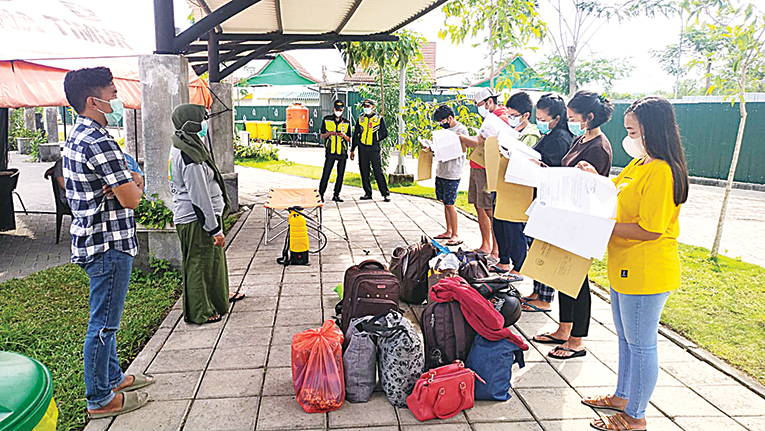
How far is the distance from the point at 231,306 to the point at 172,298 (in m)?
0.69

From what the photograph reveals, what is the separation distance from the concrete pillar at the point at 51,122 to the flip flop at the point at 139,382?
15999 millimetres

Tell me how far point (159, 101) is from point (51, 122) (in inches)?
A: 568

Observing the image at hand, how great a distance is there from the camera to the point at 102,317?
10.2ft

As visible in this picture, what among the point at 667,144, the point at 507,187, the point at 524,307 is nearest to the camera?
the point at 667,144

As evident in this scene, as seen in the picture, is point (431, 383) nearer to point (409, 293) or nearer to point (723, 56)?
point (409, 293)

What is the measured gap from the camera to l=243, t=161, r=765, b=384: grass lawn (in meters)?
4.28

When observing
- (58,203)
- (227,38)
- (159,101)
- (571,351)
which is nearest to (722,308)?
(571,351)

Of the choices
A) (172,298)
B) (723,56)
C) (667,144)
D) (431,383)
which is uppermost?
(723,56)

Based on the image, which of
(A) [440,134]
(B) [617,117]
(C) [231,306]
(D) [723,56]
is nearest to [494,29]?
(A) [440,134]

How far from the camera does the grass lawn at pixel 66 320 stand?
3.63 m

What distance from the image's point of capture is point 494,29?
23.9 feet

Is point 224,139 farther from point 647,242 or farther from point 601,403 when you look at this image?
point 647,242

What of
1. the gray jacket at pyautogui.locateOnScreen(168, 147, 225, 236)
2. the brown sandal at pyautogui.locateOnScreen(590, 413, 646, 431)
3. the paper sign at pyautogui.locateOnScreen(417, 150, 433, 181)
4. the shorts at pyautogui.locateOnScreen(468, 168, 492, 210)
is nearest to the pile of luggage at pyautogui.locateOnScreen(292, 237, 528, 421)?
the brown sandal at pyautogui.locateOnScreen(590, 413, 646, 431)

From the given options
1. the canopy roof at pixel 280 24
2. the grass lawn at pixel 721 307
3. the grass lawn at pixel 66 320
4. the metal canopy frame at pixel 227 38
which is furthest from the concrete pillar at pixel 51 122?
the grass lawn at pixel 721 307
